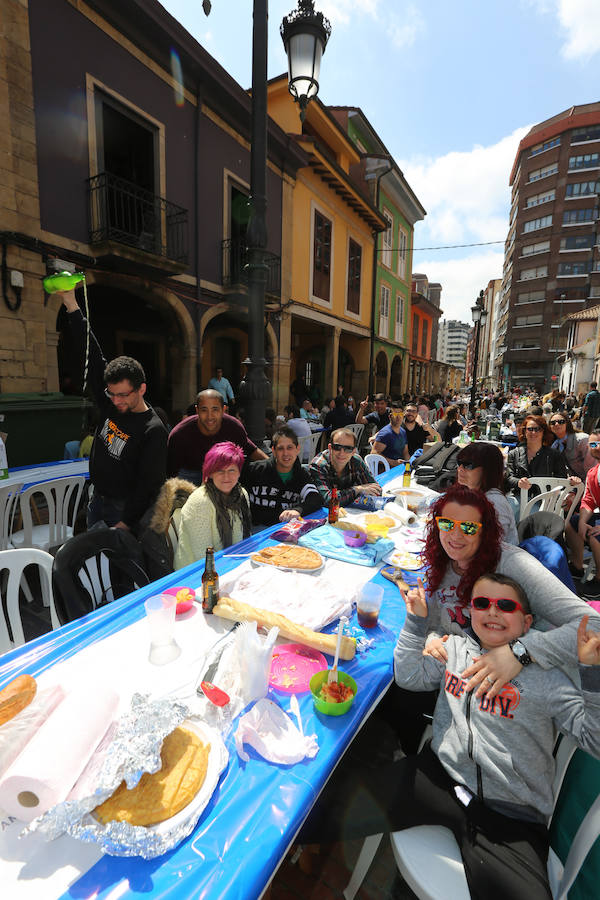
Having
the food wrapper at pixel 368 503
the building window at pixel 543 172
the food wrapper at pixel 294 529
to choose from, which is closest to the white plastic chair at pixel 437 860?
the food wrapper at pixel 294 529

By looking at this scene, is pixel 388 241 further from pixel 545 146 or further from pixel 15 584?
pixel 545 146

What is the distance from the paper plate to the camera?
1.50m

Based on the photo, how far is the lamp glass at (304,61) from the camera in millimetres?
3426

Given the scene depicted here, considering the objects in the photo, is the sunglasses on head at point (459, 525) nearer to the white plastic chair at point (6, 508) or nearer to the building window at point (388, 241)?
the white plastic chair at point (6, 508)

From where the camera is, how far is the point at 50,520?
3.87 metres

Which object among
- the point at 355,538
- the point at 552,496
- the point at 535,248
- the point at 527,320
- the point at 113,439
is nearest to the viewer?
the point at 355,538

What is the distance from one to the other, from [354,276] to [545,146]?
4586 cm

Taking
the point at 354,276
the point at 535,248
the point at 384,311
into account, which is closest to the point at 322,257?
the point at 354,276

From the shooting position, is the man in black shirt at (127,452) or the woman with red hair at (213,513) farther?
the man in black shirt at (127,452)

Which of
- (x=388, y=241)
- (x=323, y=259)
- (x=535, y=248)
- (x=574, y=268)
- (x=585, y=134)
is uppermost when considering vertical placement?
(x=585, y=134)

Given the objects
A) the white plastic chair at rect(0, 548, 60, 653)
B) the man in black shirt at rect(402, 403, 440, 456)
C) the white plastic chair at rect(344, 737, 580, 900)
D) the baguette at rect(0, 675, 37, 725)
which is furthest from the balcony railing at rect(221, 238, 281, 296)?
the white plastic chair at rect(344, 737, 580, 900)

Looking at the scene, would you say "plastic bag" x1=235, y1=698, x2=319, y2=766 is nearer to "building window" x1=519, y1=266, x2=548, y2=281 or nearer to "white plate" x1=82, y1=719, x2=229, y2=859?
"white plate" x1=82, y1=719, x2=229, y2=859

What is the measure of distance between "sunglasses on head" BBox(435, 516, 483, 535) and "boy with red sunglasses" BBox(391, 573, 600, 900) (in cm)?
24

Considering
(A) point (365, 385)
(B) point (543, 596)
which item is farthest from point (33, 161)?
A: (A) point (365, 385)
